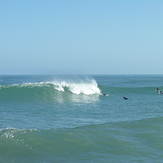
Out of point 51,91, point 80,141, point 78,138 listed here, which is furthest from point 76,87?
point 80,141

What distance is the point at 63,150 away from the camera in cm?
780

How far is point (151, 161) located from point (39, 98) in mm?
14790

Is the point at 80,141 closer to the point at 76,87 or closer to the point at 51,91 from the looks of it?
the point at 51,91

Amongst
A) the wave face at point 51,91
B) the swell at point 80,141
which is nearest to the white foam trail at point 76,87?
the wave face at point 51,91

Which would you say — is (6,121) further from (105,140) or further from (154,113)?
(154,113)

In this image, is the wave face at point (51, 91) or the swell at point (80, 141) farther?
the wave face at point (51, 91)

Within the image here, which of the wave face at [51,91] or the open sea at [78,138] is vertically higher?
the wave face at [51,91]

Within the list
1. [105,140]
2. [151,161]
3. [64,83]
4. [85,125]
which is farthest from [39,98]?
[151,161]

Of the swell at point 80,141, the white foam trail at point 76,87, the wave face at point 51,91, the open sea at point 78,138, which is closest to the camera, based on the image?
the open sea at point 78,138

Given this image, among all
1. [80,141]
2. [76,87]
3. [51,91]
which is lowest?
[80,141]

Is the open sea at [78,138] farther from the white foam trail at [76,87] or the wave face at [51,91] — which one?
the white foam trail at [76,87]

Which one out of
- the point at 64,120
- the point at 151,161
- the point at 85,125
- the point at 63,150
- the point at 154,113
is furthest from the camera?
the point at 154,113

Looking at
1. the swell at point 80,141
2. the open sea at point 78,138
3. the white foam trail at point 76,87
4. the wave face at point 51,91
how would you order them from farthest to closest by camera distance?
the white foam trail at point 76,87, the wave face at point 51,91, the swell at point 80,141, the open sea at point 78,138

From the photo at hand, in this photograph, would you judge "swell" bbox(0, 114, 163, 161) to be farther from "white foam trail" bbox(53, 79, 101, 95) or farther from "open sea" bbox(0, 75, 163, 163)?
"white foam trail" bbox(53, 79, 101, 95)
